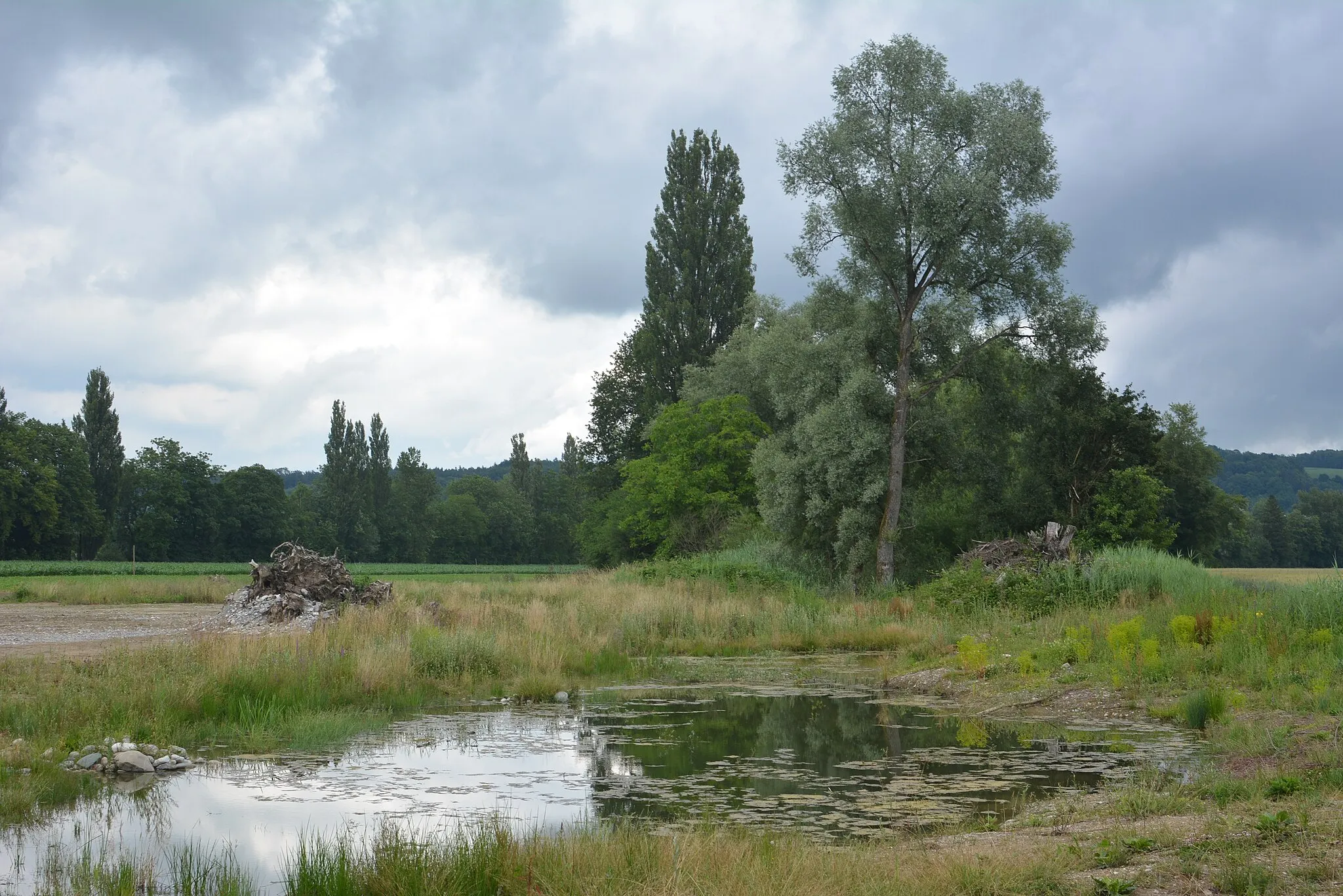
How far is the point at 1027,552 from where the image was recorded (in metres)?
25.9

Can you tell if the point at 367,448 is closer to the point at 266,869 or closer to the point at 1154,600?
the point at 1154,600

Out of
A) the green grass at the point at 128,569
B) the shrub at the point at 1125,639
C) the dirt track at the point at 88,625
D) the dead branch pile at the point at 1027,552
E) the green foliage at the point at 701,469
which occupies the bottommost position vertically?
the dirt track at the point at 88,625

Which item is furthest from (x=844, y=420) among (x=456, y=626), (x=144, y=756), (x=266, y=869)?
(x=266, y=869)

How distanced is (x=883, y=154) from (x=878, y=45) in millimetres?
3278

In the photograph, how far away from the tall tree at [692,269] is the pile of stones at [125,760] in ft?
156

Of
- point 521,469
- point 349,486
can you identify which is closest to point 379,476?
point 349,486

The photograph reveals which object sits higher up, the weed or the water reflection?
the weed

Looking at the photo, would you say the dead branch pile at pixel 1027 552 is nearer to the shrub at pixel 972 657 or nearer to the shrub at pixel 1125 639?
the shrub at pixel 972 657

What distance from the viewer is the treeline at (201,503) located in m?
75.6

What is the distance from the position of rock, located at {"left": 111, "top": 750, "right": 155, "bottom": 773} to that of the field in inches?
23.9

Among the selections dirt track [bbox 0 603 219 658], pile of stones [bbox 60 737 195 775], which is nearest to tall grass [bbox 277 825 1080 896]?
pile of stones [bbox 60 737 195 775]

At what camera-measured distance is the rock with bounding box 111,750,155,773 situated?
10.7 meters

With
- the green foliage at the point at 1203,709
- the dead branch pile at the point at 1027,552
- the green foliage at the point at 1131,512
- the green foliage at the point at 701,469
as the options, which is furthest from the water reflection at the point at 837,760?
the green foliage at the point at 701,469

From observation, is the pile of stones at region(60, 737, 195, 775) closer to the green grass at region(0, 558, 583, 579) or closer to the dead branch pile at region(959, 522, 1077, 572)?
the dead branch pile at region(959, 522, 1077, 572)
